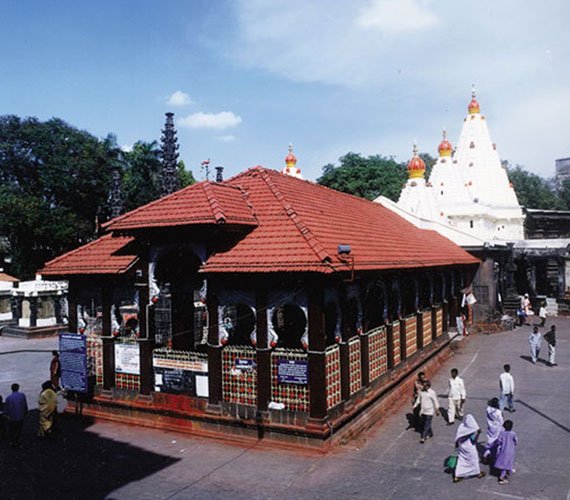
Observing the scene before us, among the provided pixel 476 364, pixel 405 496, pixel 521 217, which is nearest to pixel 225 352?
pixel 405 496

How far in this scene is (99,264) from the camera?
12703 mm

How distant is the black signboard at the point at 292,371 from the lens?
10.2 meters

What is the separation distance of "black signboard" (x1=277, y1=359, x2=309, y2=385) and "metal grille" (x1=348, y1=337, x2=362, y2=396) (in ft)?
4.91

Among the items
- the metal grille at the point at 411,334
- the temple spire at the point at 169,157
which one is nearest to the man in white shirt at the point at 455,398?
the metal grille at the point at 411,334

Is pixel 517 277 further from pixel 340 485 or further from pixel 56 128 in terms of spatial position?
pixel 56 128

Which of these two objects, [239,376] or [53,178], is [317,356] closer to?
[239,376]

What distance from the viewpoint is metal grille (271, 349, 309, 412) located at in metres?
10.3

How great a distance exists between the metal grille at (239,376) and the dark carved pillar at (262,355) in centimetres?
19

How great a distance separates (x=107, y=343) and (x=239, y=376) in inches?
147

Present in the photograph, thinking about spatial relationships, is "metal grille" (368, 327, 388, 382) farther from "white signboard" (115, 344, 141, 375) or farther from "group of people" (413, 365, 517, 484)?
"white signboard" (115, 344, 141, 375)

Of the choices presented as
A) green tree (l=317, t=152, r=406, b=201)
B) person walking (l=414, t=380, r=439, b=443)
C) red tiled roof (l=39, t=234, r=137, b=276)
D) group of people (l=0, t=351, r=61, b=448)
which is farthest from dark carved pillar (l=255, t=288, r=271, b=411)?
green tree (l=317, t=152, r=406, b=201)

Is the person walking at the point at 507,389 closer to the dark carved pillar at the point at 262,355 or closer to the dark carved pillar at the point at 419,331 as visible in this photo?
the dark carved pillar at the point at 419,331

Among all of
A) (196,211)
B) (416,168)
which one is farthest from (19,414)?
(416,168)

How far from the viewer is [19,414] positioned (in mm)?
10867
